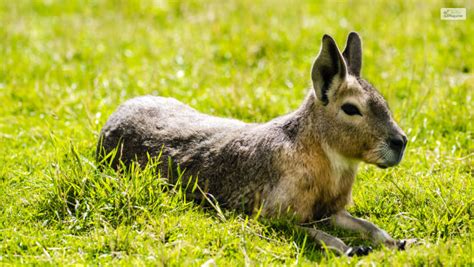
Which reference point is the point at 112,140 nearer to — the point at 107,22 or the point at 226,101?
the point at 226,101

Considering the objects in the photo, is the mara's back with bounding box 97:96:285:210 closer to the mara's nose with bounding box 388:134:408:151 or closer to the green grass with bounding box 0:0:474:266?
the green grass with bounding box 0:0:474:266

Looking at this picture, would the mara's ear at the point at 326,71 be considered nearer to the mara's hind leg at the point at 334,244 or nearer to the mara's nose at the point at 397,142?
the mara's nose at the point at 397,142

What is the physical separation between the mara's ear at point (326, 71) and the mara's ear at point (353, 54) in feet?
1.19

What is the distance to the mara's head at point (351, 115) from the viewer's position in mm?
4477

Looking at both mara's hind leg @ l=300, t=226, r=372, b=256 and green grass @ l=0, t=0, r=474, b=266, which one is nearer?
mara's hind leg @ l=300, t=226, r=372, b=256

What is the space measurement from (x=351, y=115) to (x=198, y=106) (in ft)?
8.47

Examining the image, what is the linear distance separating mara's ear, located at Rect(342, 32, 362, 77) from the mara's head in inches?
10.2

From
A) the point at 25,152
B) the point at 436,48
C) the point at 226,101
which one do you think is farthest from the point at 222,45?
the point at 25,152

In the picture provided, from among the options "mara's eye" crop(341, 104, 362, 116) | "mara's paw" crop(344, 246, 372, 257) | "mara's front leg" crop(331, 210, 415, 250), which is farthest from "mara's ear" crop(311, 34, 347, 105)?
"mara's paw" crop(344, 246, 372, 257)

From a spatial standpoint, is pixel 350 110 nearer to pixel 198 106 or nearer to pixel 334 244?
pixel 334 244

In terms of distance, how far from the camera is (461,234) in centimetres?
433

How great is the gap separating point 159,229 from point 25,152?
6.75ft

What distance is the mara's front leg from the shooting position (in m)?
4.30

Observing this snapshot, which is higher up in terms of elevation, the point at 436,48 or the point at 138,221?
the point at 436,48
